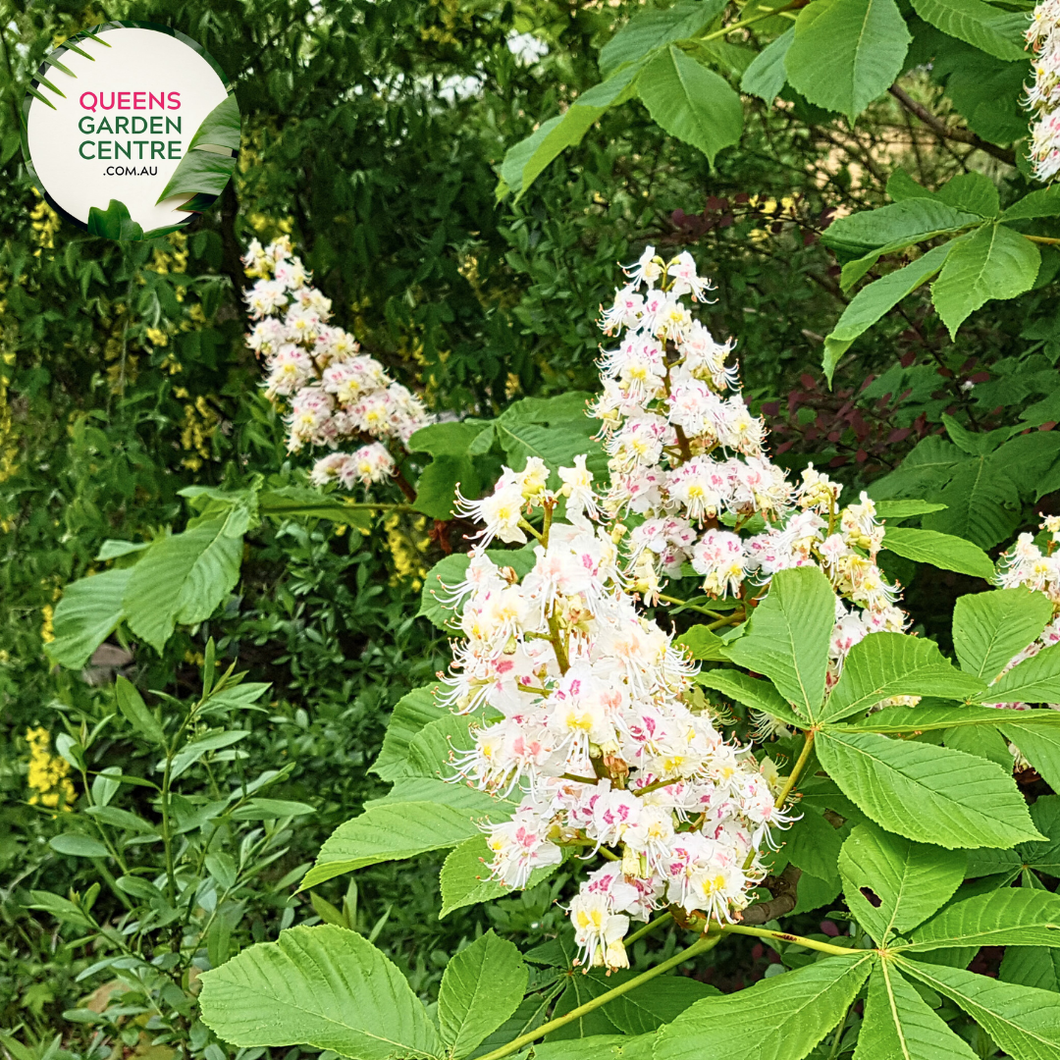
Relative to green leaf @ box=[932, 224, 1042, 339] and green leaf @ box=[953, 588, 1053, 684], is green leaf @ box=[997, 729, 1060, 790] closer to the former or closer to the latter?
green leaf @ box=[953, 588, 1053, 684]

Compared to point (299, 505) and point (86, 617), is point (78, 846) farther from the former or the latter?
point (299, 505)

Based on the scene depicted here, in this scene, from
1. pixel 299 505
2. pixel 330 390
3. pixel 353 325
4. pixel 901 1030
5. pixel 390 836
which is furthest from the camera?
pixel 353 325

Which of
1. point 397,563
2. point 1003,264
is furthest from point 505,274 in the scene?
point 1003,264

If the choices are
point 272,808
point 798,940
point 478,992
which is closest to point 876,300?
point 798,940

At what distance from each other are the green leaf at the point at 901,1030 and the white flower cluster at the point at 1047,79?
2.98 feet

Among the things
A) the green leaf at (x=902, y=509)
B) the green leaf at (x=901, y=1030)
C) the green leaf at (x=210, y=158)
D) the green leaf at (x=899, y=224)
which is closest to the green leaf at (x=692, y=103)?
the green leaf at (x=899, y=224)

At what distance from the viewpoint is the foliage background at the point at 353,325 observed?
6.16 feet

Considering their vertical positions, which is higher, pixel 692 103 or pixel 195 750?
pixel 692 103

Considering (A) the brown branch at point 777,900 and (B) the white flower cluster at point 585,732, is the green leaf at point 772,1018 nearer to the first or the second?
(B) the white flower cluster at point 585,732

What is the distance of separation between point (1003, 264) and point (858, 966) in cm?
74

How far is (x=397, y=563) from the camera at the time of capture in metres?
2.33

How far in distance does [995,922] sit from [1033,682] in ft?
0.59

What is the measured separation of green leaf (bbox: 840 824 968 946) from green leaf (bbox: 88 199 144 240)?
2.15 m

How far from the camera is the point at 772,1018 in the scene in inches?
19.6
